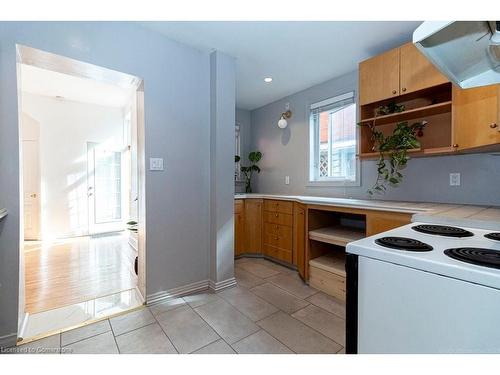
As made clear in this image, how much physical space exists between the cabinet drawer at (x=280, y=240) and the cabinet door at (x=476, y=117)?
185 cm

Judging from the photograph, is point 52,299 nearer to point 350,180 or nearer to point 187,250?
→ point 187,250

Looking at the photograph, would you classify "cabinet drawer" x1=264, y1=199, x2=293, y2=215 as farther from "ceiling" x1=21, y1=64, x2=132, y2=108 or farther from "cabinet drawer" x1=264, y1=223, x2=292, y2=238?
"ceiling" x1=21, y1=64, x2=132, y2=108

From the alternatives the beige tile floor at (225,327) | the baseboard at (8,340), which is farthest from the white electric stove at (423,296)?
the baseboard at (8,340)

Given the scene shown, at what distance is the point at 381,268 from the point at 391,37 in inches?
89.6

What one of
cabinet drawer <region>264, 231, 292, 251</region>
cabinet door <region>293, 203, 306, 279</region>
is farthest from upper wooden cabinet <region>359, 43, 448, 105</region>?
cabinet drawer <region>264, 231, 292, 251</region>

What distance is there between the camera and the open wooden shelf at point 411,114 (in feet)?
6.22

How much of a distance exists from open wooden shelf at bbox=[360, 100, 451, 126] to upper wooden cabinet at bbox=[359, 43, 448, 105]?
16cm

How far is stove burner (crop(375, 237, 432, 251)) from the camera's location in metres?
0.79

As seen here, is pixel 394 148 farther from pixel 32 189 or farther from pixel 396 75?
pixel 32 189

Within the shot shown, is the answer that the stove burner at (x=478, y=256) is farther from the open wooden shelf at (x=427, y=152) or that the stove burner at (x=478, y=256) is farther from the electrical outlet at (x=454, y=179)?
the electrical outlet at (x=454, y=179)

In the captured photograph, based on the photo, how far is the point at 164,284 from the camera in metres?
2.15

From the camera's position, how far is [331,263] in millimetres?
2355

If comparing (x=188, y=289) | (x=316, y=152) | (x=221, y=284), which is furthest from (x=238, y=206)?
(x=316, y=152)

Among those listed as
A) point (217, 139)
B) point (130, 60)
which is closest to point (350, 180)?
point (217, 139)
